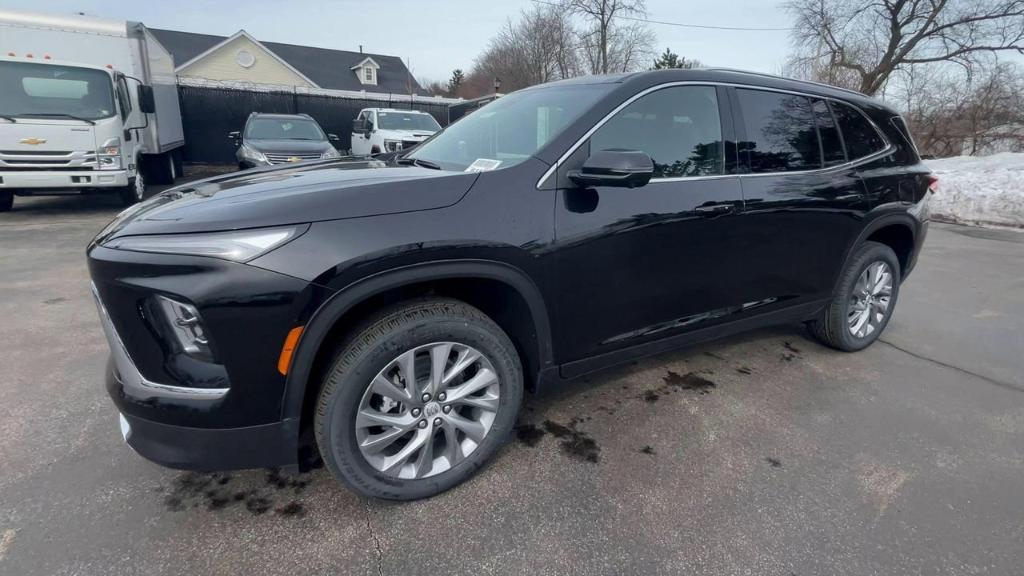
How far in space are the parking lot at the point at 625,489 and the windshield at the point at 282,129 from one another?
8355 millimetres

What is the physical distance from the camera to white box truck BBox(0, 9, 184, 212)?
7.62 m

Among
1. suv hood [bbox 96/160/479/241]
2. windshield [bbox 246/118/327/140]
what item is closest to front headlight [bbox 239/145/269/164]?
windshield [bbox 246/118/327/140]

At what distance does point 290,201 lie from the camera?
1825 mm

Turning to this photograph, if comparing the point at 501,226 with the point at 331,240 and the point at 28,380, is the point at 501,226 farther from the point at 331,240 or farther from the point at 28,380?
the point at 28,380

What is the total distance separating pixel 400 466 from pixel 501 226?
105 cm

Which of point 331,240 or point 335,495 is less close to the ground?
point 331,240

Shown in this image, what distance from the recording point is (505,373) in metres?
2.22

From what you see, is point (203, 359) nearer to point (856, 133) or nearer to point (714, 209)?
point (714, 209)

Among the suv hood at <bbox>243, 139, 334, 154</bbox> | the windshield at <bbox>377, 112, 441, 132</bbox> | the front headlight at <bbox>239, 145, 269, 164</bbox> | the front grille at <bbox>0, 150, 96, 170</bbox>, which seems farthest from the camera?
the windshield at <bbox>377, 112, 441, 132</bbox>

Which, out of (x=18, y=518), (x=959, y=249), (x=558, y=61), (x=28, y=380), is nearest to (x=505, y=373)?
(x=18, y=518)

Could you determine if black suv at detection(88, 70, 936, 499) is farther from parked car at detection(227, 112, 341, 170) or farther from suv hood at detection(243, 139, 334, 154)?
suv hood at detection(243, 139, 334, 154)

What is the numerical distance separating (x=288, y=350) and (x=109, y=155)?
8607 millimetres

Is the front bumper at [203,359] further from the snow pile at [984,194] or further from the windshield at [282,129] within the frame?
the snow pile at [984,194]

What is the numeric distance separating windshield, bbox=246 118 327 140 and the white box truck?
6.30ft
